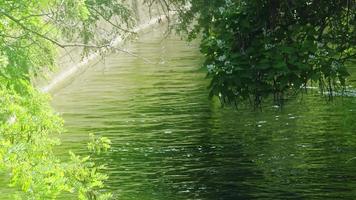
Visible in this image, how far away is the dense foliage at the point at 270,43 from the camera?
18469 mm

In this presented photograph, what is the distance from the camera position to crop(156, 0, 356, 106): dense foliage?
18469mm

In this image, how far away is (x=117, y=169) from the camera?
29.0m

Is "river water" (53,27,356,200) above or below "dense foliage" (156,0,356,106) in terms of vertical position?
below

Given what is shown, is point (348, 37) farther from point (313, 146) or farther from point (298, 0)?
point (313, 146)

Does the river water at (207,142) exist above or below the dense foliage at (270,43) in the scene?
below

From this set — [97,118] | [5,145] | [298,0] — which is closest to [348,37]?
[298,0]

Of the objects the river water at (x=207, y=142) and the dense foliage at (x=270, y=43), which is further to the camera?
the river water at (x=207, y=142)

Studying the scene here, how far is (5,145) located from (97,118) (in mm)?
24860

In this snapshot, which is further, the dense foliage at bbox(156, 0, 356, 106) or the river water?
the river water

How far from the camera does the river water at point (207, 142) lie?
26.2 metres

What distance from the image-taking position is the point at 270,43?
61.7 ft

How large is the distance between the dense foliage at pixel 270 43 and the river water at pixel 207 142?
60 cm

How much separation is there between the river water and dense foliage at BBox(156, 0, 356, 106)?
0.60m

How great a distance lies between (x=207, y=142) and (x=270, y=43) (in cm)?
1359
